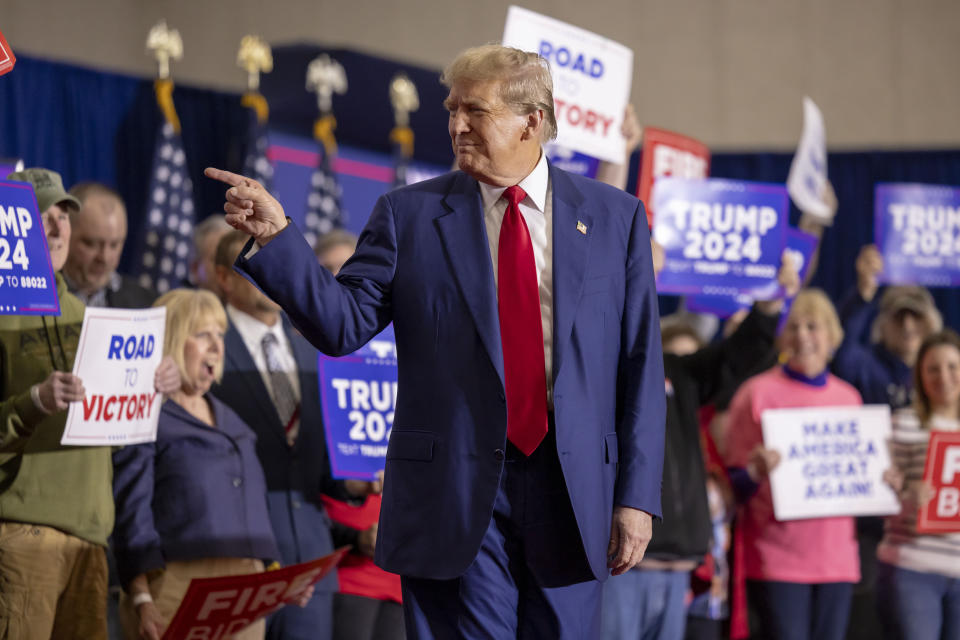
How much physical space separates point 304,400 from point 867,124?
7291 millimetres

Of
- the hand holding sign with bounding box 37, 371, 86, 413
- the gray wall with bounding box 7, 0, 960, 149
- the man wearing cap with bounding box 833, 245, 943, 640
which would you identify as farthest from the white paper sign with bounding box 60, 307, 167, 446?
the gray wall with bounding box 7, 0, 960, 149

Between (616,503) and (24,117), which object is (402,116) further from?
(616,503)

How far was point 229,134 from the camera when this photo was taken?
340 inches

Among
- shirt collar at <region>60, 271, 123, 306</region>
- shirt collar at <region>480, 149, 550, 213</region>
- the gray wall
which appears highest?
the gray wall

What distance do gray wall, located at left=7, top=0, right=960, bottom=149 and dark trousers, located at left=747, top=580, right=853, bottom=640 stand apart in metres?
6.14

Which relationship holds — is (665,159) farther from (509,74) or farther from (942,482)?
(509,74)

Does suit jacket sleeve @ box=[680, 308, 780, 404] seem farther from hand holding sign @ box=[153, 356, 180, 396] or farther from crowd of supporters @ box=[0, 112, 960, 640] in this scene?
hand holding sign @ box=[153, 356, 180, 396]

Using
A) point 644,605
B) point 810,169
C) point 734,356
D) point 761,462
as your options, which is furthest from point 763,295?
point 810,169

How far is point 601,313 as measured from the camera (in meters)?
2.17

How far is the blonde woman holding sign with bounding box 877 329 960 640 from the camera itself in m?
4.21

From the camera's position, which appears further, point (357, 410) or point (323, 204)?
point (323, 204)

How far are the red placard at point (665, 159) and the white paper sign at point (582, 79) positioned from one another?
237mm

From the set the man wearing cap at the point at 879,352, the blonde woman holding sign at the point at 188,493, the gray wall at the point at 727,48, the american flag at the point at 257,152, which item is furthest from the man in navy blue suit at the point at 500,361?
the gray wall at the point at 727,48

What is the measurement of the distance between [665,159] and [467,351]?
8.65 ft
